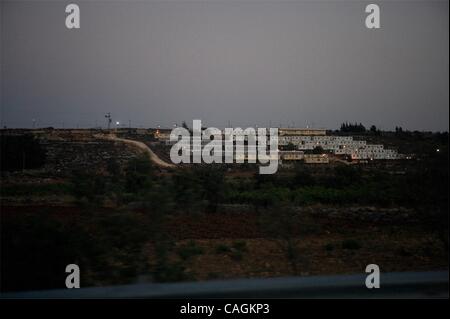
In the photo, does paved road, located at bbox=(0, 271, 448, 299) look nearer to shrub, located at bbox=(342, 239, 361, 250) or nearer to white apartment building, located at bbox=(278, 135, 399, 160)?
shrub, located at bbox=(342, 239, 361, 250)

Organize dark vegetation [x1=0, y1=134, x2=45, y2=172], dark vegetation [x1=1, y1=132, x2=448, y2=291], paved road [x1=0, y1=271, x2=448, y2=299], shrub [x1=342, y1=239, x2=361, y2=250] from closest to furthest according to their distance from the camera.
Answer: paved road [x1=0, y1=271, x2=448, y2=299] → dark vegetation [x1=1, y1=132, x2=448, y2=291] → shrub [x1=342, y1=239, x2=361, y2=250] → dark vegetation [x1=0, y1=134, x2=45, y2=172]

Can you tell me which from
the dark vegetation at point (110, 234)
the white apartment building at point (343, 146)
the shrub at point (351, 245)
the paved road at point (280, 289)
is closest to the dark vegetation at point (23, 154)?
the shrub at point (351, 245)

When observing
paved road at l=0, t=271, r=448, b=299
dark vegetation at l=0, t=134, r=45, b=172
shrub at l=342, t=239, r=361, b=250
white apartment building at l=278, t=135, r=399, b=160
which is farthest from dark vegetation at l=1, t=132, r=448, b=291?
white apartment building at l=278, t=135, r=399, b=160

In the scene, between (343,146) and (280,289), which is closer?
(280,289)

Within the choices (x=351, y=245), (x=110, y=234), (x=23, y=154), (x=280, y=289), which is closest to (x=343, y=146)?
(x=23, y=154)

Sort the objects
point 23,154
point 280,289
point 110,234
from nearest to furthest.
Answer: point 280,289
point 110,234
point 23,154

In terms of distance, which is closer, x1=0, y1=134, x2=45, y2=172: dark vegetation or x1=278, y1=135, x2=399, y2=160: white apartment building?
x1=0, y1=134, x2=45, y2=172: dark vegetation

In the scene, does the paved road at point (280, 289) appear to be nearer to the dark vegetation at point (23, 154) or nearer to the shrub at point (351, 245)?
the shrub at point (351, 245)

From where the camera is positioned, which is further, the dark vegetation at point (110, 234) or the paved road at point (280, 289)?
the dark vegetation at point (110, 234)

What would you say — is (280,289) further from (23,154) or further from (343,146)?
(343,146)

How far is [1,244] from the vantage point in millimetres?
Result: 5922
